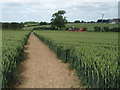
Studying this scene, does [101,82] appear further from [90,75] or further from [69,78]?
[69,78]

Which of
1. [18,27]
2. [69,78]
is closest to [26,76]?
A: [69,78]

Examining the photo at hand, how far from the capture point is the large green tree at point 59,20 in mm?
87719

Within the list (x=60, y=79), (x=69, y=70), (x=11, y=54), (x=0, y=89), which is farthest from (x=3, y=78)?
(x=69, y=70)

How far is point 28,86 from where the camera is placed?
6.31 metres

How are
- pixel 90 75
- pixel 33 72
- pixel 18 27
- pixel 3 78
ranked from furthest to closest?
pixel 18 27 → pixel 33 72 → pixel 90 75 → pixel 3 78

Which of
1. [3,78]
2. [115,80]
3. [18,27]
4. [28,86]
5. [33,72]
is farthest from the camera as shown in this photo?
[18,27]

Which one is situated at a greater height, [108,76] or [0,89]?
[108,76]

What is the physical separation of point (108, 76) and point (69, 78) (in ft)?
10.1

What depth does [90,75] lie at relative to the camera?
541cm

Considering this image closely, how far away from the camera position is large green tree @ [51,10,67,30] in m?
87.7

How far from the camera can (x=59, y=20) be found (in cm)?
8712

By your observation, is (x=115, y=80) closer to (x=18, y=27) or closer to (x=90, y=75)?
(x=90, y=75)

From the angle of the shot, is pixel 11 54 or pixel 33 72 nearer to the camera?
pixel 11 54

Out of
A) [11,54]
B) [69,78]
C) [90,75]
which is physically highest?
[11,54]
